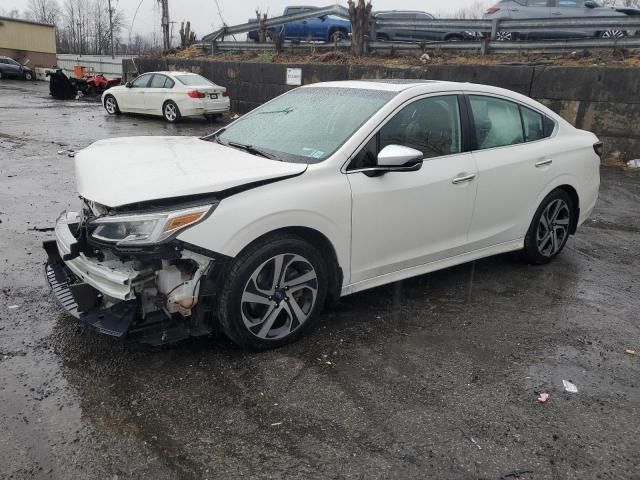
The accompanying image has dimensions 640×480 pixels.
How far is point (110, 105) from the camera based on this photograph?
17969 mm

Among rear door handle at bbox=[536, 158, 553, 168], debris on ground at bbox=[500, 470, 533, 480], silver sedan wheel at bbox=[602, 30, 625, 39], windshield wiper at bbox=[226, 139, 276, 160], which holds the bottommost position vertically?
debris on ground at bbox=[500, 470, 533, 480]

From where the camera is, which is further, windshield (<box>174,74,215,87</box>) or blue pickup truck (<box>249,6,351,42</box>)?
blue pickup truck (<box>249,6,351,42</box>)

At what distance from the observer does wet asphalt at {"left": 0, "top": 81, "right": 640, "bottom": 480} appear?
2.45m

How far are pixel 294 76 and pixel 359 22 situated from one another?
7.84 feet

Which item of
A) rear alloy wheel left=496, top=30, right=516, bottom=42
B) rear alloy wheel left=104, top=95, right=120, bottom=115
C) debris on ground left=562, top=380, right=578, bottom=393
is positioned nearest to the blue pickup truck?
rear alloy wheel left=104, top=95, right=120, bottom=115

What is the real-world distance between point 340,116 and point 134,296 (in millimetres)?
1935

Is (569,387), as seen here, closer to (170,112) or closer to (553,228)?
(553,228)

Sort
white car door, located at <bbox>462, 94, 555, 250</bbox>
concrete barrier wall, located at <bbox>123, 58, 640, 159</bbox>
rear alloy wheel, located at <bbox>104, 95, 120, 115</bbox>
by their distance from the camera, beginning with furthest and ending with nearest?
rear alloy wheel, located at <bbox>104, 95, 120, 115</bbox>, concrete barrier wall, located at <bbox>123, 58, 640, 159</bbox>, white car door, located at <bbox>462, 94, 555, 250</bbox>

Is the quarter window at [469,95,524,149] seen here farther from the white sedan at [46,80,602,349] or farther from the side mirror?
the side mirror

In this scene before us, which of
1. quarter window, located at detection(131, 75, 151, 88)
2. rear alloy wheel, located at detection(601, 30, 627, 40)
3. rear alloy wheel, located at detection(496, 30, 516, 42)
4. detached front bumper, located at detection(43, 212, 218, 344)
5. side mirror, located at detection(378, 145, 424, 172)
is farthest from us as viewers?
quarter window, located at detection(131, 75, 151, 88)

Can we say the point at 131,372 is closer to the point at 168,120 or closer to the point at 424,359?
the point at 424,359

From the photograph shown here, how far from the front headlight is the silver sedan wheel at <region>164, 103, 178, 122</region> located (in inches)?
542

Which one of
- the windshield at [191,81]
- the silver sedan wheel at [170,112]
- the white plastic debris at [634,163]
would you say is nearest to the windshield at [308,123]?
the white plastic debris at [634,163]

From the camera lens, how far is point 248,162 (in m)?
3.44
